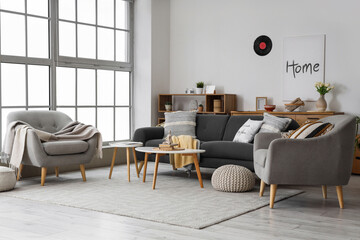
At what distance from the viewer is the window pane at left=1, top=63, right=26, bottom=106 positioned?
6297 mm

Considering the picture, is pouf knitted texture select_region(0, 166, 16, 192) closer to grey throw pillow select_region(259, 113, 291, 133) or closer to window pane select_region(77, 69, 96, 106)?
window pane select_region(77, 69, 96, 106)

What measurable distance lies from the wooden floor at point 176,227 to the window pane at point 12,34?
97.5 inches

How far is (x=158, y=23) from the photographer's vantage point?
8.40 metres

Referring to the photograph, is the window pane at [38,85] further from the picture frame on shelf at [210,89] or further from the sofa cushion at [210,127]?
the picture frame on shelf at [210,89]

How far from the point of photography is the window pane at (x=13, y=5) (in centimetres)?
626

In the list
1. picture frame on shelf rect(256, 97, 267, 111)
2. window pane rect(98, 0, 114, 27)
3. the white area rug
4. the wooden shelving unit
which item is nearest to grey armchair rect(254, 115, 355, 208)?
the white area rug

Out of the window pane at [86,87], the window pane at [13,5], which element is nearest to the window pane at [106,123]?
the window pane at [86,87]

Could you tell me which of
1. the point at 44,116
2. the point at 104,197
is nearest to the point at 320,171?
the point at 104,197

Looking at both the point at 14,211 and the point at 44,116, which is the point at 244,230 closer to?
the point at 14,211

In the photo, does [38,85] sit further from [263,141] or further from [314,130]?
[314,130]

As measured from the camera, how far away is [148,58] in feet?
27.1

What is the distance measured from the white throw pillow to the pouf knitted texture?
105 inches

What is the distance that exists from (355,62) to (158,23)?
3.34 meters

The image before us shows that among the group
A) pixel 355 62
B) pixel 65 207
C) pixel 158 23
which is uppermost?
pixel 158 23
